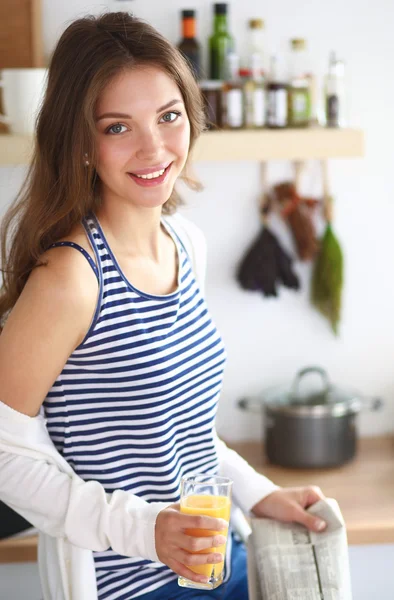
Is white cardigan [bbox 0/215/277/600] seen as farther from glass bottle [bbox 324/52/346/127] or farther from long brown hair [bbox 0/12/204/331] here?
glass bottle [bbox 324/52/346/127]

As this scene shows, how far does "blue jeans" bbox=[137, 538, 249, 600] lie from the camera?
116 centimetres

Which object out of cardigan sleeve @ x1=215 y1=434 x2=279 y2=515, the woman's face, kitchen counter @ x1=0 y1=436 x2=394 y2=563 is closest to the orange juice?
cardigan sleeve @ x1=215 y1=434 x2=279 y2=515

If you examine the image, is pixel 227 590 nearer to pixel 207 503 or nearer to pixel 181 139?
pixel 207 503

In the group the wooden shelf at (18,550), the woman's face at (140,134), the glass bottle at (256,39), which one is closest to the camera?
the woman's face at (140,134)

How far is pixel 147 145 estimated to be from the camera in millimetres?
1083

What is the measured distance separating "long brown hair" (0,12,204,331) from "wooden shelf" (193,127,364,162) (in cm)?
66

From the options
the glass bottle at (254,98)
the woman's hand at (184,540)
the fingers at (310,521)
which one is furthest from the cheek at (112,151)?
the glass bottle at (254,98)

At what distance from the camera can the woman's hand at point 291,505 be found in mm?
1191

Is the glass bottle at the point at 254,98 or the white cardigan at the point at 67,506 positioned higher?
the glass bottle at the point at 254,98

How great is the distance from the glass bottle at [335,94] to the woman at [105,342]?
0.77 metres

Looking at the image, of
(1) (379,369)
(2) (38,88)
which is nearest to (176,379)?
(2) (38,88)

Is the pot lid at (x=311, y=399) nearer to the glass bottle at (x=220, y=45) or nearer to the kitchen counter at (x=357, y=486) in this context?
the kitchen counter at (x=357, y=486)

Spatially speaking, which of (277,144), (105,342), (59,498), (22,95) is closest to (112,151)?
(105,342)

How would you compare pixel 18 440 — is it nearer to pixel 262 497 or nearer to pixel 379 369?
pixel 262 497
